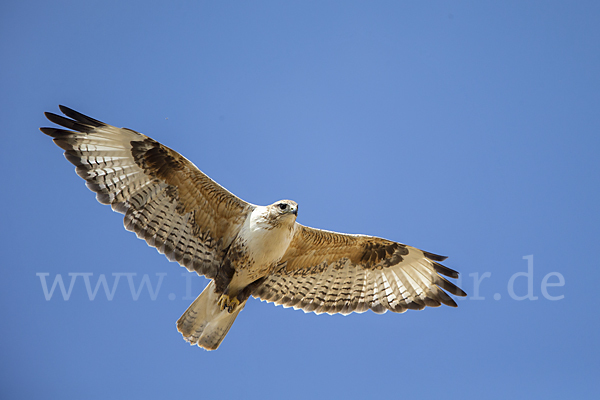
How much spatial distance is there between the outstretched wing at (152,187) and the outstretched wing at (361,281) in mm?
1106

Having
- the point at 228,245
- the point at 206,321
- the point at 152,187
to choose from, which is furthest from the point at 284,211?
the point at 206,321

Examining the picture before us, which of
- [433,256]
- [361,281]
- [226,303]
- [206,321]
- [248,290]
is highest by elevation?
[433,256]

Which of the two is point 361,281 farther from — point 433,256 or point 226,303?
point 226,303

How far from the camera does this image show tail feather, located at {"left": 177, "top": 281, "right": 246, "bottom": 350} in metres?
7.39

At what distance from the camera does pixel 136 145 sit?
7.09 meters

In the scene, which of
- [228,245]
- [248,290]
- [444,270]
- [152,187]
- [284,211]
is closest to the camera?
[284,211]

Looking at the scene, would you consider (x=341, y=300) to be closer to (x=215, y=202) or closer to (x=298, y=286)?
(x=298, y=286)

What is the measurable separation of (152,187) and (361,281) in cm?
325

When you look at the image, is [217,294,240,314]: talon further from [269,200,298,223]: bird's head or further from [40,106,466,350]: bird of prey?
[269,200,298,223]: bird's head

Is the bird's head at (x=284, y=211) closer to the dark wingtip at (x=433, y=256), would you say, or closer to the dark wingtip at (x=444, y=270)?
the dark wingtip at (x=433, y=256)

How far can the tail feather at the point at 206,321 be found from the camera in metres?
7.39

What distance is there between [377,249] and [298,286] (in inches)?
49.7

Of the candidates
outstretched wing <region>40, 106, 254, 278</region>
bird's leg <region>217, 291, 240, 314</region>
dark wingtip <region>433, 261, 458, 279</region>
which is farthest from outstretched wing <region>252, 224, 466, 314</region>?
outstretched wing <region>40, 106, 254, 278</region>

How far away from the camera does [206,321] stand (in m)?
7.45
